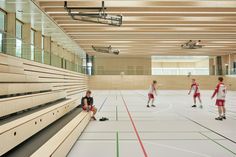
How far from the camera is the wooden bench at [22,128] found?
128 inches

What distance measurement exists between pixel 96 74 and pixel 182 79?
43.3 feet

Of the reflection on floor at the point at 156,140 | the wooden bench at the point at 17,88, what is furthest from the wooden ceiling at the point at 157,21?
the reflection on floor at the point at 156,140

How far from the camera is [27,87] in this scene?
7.12 m

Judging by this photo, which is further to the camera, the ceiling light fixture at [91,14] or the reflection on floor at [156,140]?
the ceiling light fixture at [91,14]

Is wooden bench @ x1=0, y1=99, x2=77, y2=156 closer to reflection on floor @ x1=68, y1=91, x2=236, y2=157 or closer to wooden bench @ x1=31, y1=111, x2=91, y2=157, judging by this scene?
wooden bench @ x1=31, y1=111, x2=91, y2=157

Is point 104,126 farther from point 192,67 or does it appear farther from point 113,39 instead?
point 192,67

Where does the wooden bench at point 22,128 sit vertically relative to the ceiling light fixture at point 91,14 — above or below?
below

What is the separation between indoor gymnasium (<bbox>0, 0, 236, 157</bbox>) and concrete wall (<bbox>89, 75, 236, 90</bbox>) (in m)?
8.41

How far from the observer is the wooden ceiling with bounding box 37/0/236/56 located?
1175 centimetres

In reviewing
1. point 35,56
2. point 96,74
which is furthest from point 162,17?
point 96,74

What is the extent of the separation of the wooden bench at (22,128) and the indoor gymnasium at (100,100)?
0.05 ft

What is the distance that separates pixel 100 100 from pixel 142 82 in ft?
67.2

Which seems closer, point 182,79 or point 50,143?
point 50,143

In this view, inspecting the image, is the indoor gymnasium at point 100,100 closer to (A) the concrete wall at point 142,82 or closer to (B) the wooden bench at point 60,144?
(B) the wooden bench at point 60,144
